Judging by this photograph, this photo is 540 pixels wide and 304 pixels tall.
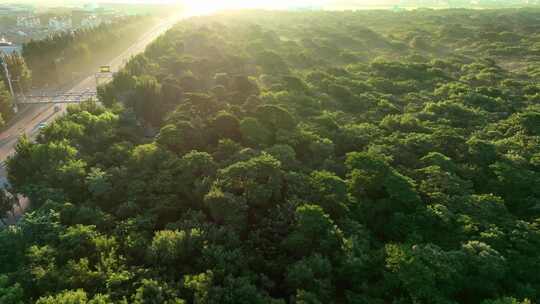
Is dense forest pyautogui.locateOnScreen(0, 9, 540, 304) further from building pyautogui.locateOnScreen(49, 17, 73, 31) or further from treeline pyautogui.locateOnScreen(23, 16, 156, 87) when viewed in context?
building pyautogui.locateOnScreen(49, 17, 73, 31)

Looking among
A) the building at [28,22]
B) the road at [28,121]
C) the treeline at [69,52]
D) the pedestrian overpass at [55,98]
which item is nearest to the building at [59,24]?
the building at [28,22]

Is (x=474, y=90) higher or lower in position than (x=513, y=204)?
higher

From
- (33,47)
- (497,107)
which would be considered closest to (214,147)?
(497,107)

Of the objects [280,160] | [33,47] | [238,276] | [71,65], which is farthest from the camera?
[71,65]

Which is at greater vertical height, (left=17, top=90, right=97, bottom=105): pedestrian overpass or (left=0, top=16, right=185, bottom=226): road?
(left=17, top=90, right=97, bottom=105): pedestrian overpass

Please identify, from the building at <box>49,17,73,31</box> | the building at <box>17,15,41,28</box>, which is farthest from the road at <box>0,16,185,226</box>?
the building at <box>17,15,41,28</box>

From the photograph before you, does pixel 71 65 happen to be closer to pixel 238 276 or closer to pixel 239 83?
pixel 239 83
